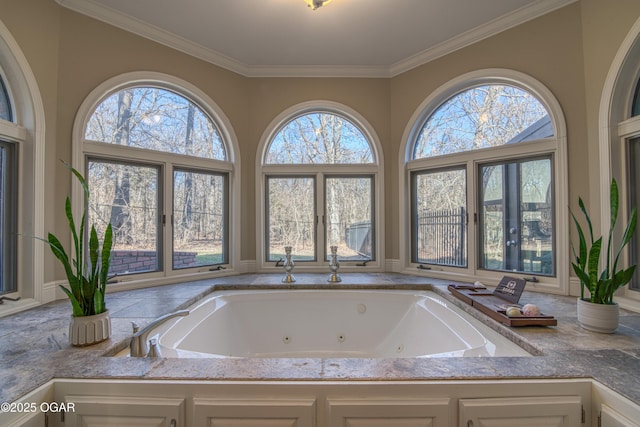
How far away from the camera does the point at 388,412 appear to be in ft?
2.90

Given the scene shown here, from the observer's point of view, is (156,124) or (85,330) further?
(156,124)

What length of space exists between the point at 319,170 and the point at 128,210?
159 centimetres

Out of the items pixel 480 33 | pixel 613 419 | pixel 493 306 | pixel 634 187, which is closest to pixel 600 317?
pixel 493 306

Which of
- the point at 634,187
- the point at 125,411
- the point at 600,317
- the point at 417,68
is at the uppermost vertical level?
the point at 417,68

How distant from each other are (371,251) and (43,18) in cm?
286

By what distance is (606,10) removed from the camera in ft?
5.16

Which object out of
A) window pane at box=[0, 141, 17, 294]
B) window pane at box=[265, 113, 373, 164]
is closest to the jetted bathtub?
window pane at box=[0, 141, 17, 294]

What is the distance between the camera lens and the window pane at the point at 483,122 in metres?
1.95

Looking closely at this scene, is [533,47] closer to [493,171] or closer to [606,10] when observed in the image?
[606,10]

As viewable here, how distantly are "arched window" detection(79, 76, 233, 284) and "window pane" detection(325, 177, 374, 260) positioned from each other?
974mm

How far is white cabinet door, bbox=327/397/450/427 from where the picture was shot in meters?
0.88

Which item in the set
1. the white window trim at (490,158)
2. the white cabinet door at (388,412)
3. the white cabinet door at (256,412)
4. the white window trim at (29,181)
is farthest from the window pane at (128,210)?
the white window trim at (490,158)

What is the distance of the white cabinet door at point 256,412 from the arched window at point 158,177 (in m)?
1.56

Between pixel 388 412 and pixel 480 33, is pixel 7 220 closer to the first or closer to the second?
pixel 388 412
